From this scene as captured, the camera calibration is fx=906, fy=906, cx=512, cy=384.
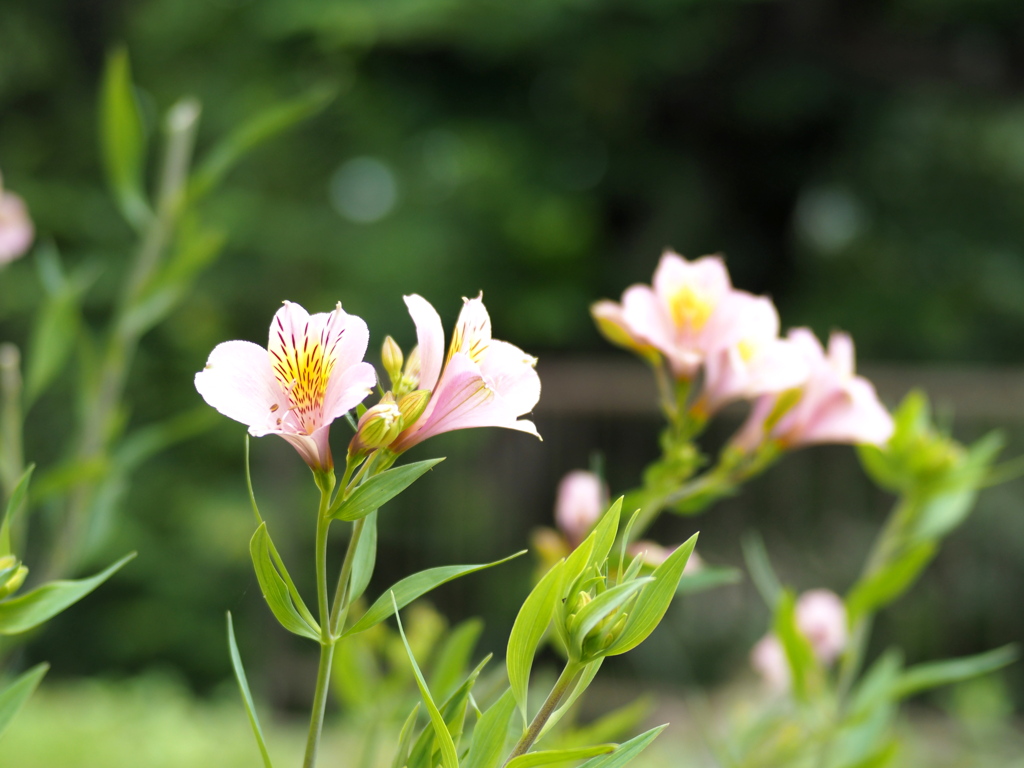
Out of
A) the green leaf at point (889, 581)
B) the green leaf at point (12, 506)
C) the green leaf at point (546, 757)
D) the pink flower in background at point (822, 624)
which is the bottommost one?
the pink flower in background at point (822, 624)

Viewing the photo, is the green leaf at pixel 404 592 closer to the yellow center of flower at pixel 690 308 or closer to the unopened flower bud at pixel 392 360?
the unopened flower bud at pixel 392 360

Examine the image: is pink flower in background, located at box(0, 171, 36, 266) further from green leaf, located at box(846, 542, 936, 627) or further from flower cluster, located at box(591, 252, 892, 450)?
green leaf, located at box(846, 542, 936, 627)

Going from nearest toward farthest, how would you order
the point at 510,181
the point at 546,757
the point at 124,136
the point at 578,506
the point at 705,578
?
the point at 546,757 → the point at 705,578 → the point at 578,506 → the point at 124,136 → the point at 510,181

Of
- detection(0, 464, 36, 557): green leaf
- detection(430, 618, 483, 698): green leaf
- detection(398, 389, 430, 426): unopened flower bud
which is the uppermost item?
detection(398, 389, 430, 426): unopened flower bud

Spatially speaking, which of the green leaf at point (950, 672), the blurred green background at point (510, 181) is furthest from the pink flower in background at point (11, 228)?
the blurred green background at point (510, 181)

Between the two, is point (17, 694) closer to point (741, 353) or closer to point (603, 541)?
point (603, 541)

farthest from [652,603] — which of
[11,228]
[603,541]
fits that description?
[11,228]

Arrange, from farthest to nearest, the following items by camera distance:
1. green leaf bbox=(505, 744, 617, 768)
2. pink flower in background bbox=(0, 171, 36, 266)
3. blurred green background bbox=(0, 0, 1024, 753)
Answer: blurred green background bbox=(0, 0, 1024, 753) → pink flower in background bbox=(0, 171, 36, 266) → green leaf bbox=(505, 744, 617, 768)

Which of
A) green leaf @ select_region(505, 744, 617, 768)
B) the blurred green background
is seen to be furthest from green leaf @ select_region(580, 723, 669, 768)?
the blurred green background
